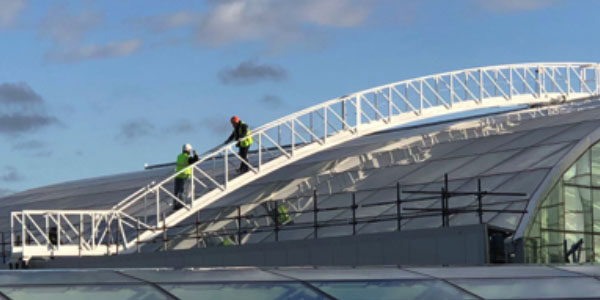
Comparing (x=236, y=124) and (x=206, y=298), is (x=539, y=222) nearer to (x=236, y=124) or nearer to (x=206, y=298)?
(x=236, y=124)

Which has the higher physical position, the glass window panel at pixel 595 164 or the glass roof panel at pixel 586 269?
the glass window panel at pixel 595 164

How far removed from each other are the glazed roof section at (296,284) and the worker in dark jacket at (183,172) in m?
23.7

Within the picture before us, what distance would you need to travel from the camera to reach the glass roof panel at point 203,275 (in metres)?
21.4

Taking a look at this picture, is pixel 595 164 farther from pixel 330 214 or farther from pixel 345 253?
pixel 330 214

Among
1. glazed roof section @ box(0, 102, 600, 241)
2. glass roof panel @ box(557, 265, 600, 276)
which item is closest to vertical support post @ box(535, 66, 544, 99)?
glazed roof section @ box(0, 102, 600, 241)

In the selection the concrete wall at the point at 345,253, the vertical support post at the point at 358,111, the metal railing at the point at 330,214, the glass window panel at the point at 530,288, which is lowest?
the glass window panel at the point at 530,288

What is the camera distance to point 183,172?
153 feet

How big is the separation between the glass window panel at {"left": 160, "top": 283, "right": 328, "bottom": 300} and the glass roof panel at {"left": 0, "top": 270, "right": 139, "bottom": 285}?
112 cm

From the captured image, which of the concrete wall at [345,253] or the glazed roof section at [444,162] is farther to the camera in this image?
the glazed roof section at [444,162]

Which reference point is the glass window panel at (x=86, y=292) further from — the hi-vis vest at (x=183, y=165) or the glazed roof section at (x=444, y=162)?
the hi-vis vest at (x=183, y=165)

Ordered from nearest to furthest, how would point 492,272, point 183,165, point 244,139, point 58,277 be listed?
point 58,277 < point 492,272 < point 244,139 < point 183,165

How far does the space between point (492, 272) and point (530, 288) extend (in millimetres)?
1446

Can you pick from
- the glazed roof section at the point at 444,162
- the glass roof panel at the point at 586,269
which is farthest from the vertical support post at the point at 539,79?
the glass roof panel at the point at 586,269

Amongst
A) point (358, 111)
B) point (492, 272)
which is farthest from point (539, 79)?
point (492, 272)
